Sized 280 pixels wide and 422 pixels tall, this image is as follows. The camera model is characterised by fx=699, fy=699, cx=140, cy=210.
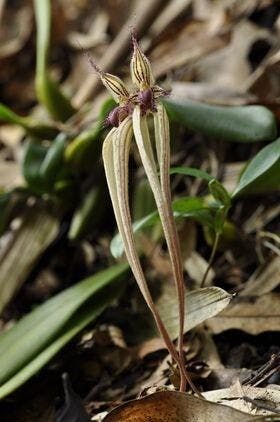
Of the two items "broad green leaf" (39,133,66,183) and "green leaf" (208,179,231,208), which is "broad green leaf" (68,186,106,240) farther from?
"green leaf" (208,179,231,208)

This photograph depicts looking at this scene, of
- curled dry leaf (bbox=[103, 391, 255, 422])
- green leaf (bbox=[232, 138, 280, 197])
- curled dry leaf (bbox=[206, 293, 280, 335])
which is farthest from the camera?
curled dry leaf (bbox=[206, 293, 280, 335])

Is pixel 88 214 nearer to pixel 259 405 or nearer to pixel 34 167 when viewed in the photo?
pixel 34 167

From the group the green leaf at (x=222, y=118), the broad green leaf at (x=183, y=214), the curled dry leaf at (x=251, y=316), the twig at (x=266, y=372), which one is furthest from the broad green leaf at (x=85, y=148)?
the twig at (x=266, y=372)

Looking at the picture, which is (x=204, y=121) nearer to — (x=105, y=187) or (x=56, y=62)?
(x=105, y=187)

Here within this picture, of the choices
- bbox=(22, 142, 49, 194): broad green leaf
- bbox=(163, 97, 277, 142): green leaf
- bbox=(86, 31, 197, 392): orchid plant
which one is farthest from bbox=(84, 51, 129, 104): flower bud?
bbox=(22, 142, 49, 194): broad green leaf

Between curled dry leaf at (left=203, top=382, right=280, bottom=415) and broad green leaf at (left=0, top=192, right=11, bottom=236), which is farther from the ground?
broad green leaf at (left=0, top=192, right=11, bottom=236)

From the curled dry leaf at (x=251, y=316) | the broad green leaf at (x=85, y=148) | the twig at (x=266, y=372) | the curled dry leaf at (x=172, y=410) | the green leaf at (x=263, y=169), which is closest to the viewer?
the curled dry leaf at (x=172, y=410)

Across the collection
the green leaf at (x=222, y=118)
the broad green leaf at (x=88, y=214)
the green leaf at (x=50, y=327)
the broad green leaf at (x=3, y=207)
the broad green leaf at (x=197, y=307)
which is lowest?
the broad green leaf at (x=197, y=307)

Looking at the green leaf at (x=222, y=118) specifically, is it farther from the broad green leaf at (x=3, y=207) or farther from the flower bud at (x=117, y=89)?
the broad green leaf at (x=3, y=207)
